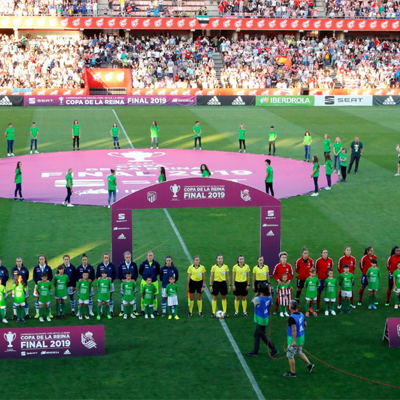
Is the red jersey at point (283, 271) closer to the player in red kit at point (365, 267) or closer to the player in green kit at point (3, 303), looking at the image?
the player in red kit at point (365, 267)

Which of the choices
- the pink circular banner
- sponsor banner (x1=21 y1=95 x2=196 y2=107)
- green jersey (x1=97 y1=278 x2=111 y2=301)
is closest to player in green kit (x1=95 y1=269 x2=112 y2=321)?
green jersey (x1=97 y1=278 x2=111 y2=301)

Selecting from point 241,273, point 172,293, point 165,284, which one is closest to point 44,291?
point 165,284

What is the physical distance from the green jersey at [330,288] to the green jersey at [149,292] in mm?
3941

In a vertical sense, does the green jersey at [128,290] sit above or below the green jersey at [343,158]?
below

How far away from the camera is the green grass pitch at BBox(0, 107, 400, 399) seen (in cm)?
A: 1309

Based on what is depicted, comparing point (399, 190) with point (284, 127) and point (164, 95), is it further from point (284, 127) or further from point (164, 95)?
point (164, 95)

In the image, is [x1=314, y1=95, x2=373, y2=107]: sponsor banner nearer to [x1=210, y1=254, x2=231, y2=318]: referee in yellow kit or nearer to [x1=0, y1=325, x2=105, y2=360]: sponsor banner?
[x1=210, y1=254, x2=231, y2=318]: referee in yellow kit

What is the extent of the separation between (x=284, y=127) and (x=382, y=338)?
30.2 m

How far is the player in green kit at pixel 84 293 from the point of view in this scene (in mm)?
16266

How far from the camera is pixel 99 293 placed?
16344 millimetres

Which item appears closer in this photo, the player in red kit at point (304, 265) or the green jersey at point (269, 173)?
the player in red kit at point (304, 265)

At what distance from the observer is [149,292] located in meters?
16.2

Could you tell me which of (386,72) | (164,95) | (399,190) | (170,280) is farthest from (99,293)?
(386,72)

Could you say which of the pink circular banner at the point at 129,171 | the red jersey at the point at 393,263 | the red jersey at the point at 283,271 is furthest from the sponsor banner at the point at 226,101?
the red jersey at the point at 283,271
